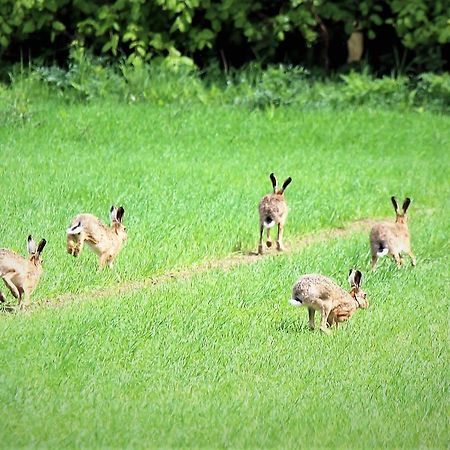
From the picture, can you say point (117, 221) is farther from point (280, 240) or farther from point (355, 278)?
point (355, 278)

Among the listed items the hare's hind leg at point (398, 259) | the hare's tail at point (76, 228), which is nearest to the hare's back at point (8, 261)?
the hare's tail at point (76, 228)

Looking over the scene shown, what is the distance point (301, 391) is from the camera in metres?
7.80

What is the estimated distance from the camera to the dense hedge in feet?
62.7

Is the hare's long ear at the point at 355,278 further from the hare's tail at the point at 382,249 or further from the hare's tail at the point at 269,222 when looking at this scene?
the hare's tail at the point at 269,222

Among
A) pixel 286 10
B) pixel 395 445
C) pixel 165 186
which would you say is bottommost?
pixel 395 445

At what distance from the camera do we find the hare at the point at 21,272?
8805 mm

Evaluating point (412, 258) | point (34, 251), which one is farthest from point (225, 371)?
point (412, 258)

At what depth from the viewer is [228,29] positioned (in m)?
20.7

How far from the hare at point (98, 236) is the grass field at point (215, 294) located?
14 cm

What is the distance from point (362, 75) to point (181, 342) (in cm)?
1147

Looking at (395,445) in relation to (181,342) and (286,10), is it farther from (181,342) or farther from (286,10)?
(286,10)

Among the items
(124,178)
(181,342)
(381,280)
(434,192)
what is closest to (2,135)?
(124,178)

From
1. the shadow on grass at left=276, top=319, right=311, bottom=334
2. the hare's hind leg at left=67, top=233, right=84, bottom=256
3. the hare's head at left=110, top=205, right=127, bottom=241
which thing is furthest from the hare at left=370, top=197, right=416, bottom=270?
the hare's hind leg at left=67, top=233, right=84, bottom=256

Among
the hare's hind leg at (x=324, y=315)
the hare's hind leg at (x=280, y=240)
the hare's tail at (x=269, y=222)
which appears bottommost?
the hare's hind leg at (x=324, y=315)
